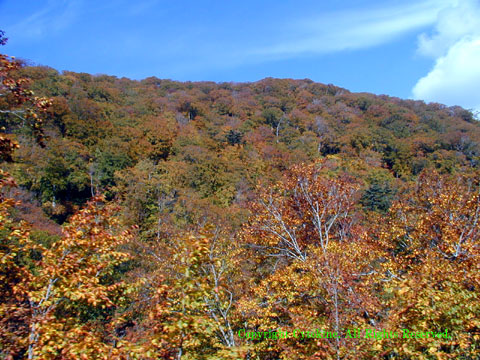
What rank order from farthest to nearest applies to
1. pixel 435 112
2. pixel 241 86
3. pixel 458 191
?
1. pixel 241 86
2. pixel 435 112
3. pixel 458 191

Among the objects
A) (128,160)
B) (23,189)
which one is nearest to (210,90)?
(128,160)

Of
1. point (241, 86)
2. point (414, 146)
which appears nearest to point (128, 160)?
point (414, 146)

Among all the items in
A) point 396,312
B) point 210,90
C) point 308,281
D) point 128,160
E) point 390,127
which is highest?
point 210,90

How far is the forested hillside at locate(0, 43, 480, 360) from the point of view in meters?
4.34

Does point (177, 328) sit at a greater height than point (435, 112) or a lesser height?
lesser

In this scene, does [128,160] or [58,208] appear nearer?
[58,208]

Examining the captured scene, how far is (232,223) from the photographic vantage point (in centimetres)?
2542

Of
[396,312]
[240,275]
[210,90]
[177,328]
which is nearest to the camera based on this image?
[177,328]

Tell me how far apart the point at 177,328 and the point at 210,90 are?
88298mm

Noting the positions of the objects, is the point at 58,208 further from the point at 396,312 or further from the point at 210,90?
the point at 210,90

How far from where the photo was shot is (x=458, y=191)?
13172mm

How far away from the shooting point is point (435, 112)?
7994cm

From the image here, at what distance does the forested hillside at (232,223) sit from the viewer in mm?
4336

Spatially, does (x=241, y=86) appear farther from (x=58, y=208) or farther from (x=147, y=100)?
(x=58, y=208)
